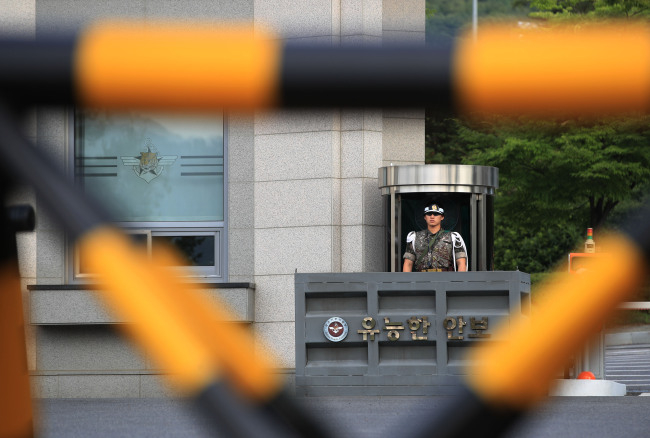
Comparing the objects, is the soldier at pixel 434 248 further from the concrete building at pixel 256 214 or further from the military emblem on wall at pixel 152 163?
the military emblem on wall at pixel 152 163

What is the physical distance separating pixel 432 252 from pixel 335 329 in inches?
67.8

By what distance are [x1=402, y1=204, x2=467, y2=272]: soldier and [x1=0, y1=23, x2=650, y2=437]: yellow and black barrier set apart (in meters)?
12.3

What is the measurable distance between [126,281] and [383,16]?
13.0 metres

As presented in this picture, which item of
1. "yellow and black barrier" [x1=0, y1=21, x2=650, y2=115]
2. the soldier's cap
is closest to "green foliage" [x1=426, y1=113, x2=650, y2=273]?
the soldier's cap

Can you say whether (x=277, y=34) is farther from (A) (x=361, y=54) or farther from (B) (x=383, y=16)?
(B) (x=383, y=16)

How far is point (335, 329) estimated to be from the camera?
1226 cm

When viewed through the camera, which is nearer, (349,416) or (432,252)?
(349,416)

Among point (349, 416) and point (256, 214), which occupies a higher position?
point (256, 214)

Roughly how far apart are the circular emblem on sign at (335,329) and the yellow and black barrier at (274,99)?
11.3 m

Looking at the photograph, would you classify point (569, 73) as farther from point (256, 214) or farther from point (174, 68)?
Result: point (256, 214)

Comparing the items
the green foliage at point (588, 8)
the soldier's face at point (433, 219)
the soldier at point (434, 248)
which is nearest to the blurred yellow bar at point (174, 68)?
the soldier at point (434, 248)

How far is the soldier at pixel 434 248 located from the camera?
525 inches

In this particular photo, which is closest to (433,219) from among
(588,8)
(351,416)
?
(351,416)

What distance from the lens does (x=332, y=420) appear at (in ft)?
3.39
